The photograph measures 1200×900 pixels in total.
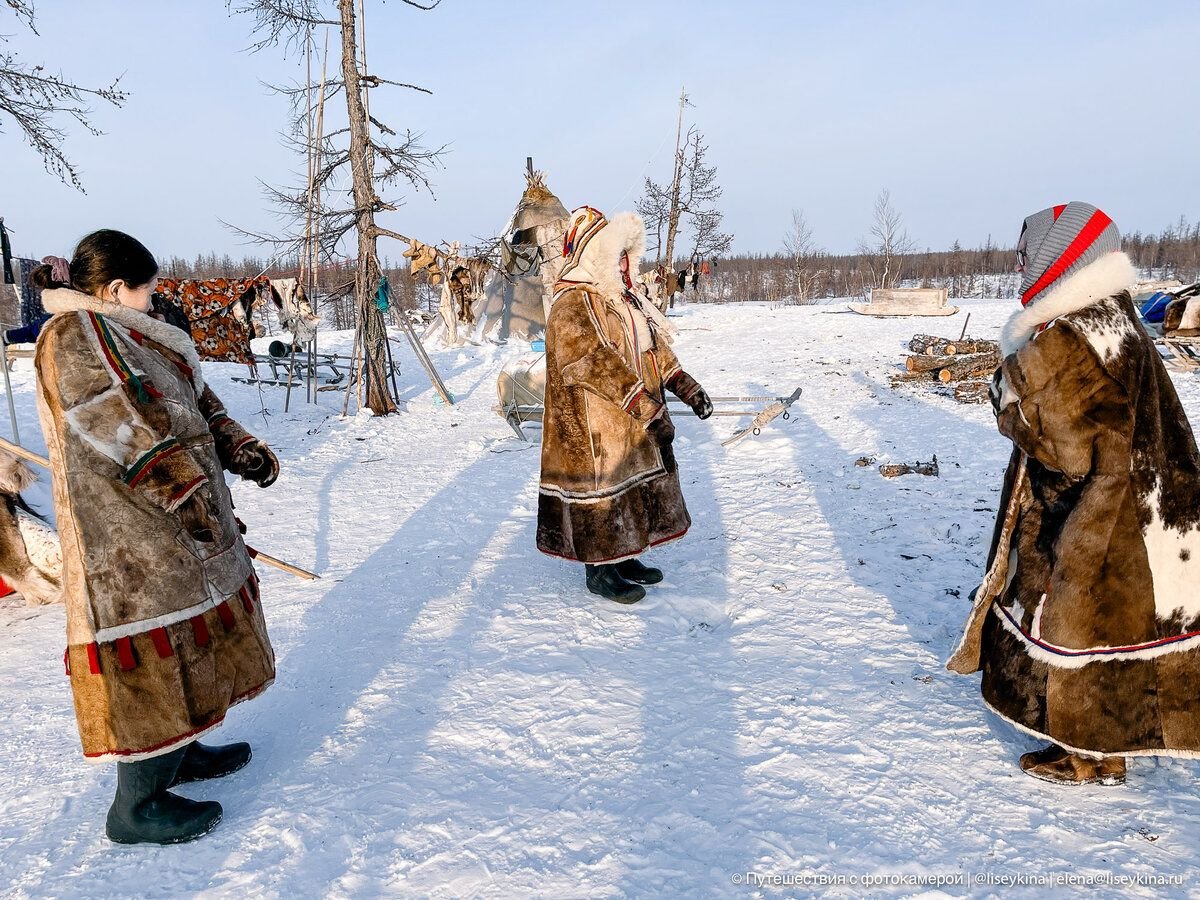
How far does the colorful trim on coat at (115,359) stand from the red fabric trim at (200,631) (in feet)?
2.18

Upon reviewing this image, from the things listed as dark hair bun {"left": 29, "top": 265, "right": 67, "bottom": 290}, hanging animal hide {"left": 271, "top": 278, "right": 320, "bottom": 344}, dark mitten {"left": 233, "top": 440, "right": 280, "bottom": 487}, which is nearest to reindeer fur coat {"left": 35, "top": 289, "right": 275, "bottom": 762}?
dark mitten {"left": 233, "top": 440, "right": 280, "bottom": 487}

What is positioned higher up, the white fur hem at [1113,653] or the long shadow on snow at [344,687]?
the white fur hem at [1113,653]

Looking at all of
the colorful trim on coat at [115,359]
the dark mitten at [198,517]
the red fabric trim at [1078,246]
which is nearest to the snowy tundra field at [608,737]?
the dark mitten at [198,517]

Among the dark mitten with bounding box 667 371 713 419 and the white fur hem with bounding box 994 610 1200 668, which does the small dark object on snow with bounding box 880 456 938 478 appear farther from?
the white fur hem with bounding box 994 610 1200 668

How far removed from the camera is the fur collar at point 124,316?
1.98m

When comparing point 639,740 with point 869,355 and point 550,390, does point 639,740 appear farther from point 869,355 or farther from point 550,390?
point 869,355

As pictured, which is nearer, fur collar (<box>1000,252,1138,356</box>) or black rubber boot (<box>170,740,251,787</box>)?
fur collar (<box>1000,252,1138,356</box>)

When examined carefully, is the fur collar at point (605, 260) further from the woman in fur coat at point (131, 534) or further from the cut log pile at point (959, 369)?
the cut log pile at point (959, 369)

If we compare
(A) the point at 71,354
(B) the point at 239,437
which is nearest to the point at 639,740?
(B) the point at 239,437

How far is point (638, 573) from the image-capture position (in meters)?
4.10

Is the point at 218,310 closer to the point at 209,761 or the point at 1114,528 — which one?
the point at 209,761

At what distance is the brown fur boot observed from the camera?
7.51ft

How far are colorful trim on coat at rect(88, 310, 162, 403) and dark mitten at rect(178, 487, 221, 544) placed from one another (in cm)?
31

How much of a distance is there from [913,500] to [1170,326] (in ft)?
21.1
